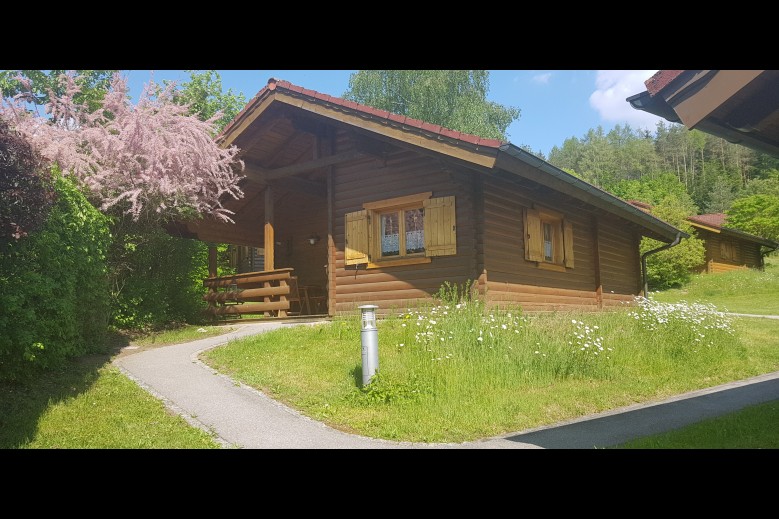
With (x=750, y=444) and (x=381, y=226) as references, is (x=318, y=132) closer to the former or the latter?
(x=381, y=226)

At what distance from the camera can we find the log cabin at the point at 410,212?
1116 cm

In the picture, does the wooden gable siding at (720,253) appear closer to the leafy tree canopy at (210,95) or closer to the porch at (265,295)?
the leafy tree canopy at (210,95)

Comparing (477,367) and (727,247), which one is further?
(727,247)

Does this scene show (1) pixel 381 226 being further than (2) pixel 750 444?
Yes

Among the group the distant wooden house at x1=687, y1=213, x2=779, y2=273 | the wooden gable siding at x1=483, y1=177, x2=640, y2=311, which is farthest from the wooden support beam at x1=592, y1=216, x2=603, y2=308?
the distant wooden house at x1=687, y1=213, x2=779, y2=273

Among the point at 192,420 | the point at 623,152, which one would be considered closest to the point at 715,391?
the point at 192,420

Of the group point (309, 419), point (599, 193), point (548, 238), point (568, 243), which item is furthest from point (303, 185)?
point (309, 419)

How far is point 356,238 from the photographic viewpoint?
1273cm

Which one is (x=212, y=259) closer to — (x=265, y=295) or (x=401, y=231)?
(x=265, y=295)

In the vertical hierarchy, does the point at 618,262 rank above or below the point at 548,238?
below

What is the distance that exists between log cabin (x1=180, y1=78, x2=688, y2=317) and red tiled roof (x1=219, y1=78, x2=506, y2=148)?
0.09ft

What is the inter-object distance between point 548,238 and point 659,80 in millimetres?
9610

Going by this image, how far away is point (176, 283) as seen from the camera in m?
14.2
